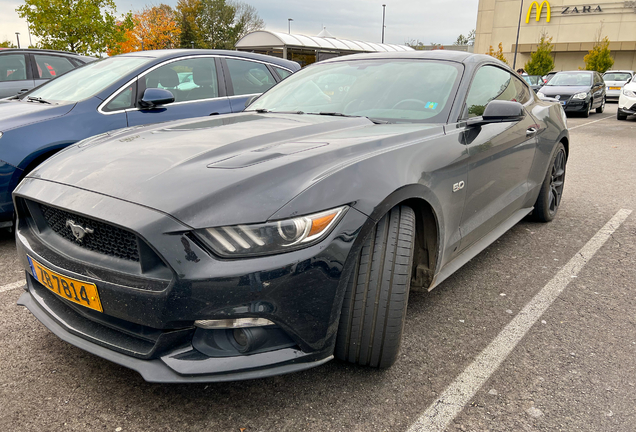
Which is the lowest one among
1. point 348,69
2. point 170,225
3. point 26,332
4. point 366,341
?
point 26,332

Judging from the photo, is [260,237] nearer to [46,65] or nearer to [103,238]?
[103,238]

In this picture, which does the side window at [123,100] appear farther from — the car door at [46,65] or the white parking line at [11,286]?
the car door at [46,65]

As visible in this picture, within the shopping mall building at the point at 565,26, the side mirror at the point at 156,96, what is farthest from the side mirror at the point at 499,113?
the shopping mall building at the point at 565,26

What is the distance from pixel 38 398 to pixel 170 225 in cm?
102

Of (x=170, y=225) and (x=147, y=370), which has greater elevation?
(x=170, y=225)

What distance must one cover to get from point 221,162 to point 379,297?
842mm

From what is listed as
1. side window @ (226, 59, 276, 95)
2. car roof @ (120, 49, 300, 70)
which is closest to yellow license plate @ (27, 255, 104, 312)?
car roof @ (120, 49, 300, 70)

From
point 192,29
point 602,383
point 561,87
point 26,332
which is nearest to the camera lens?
point 602,383

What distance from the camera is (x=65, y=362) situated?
2.27m

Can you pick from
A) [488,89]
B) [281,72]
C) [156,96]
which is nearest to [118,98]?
[156,96]

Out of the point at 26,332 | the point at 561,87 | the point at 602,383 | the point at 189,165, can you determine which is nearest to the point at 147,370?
the point at 189,165

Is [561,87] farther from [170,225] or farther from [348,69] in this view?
[170,225]

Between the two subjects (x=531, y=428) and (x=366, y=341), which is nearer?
(x=531, y=428)

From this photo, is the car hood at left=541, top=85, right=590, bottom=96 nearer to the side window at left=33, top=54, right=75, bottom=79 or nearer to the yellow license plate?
the side window at left=33, top=54, right=75, bottom=79
